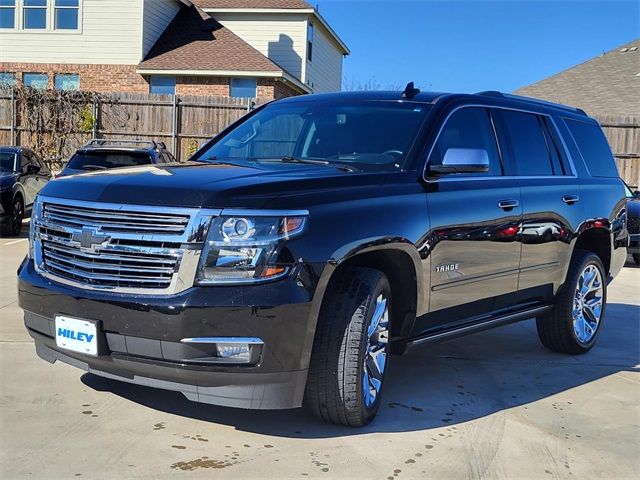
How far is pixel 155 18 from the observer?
24.8 metres

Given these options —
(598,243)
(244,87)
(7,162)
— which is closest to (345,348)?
(598,243)

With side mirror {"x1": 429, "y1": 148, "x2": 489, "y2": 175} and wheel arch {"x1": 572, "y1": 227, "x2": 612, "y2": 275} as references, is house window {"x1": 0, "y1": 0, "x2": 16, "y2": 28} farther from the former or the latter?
side mirror {"x1": 429, "y1": 148, "x2": 489, "y2": 175}

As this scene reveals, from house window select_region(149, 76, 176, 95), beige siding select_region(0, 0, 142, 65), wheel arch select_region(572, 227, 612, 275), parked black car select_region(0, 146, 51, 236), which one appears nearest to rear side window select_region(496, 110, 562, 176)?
wheel arch select_region(572, 227, 612, 275)

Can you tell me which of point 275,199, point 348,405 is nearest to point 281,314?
point 275,199

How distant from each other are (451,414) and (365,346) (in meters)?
0.94

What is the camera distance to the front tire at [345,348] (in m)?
3.74

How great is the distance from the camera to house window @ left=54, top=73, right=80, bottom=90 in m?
24.7

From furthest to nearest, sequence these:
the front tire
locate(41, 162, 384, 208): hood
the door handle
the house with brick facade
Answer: the house with brick facade, the door handle, the front tire, locate(41, 162, 384, 208): hood

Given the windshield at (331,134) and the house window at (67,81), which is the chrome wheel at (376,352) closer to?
the windshield at (331,134)

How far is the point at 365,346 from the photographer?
3.88 metres

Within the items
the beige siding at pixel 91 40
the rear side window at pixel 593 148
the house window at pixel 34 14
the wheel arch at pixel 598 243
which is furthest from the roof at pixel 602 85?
the house window at pixel 34 14

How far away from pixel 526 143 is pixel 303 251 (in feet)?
9.24

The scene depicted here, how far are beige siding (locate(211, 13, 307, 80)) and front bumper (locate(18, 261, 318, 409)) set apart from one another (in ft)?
80.9

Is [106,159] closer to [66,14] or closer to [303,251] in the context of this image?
[303,251]
